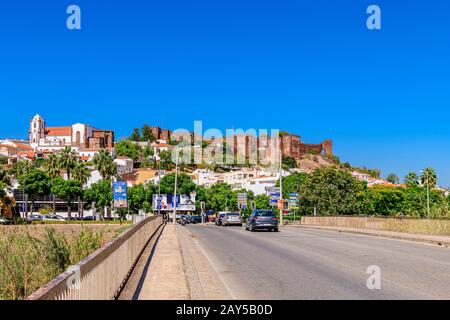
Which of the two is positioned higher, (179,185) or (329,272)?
(179,185)

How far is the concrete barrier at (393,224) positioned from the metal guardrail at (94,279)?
23402 millimetres

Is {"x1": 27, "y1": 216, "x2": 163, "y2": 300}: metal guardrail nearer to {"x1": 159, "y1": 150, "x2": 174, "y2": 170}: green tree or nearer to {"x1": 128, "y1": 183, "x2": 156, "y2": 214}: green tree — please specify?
{"x1": 128, "y1": 183, "x2": 156, "y2": 214}: green tree

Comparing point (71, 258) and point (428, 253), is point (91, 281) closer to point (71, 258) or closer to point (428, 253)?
point (71, 258)

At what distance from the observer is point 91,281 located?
7527 millimetres

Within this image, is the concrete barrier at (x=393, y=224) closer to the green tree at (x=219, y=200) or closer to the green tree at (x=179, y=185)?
the green tree at (x=179, y=185)

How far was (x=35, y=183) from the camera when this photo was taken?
99688 mm

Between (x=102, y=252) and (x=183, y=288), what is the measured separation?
10.0ft

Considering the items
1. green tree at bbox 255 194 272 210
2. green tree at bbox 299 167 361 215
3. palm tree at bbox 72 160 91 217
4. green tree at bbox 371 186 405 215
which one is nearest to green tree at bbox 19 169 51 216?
palm tree at bbox 72 160 91 217

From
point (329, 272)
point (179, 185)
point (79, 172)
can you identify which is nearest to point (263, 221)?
point (329, 272)

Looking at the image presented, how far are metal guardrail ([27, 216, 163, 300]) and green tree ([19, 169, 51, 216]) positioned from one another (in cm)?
9212

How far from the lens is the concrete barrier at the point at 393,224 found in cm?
3153

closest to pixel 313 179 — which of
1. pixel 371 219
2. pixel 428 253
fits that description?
pixel 371 219

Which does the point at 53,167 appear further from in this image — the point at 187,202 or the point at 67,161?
the point at 187,202

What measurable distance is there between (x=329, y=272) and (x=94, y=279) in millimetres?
8068
